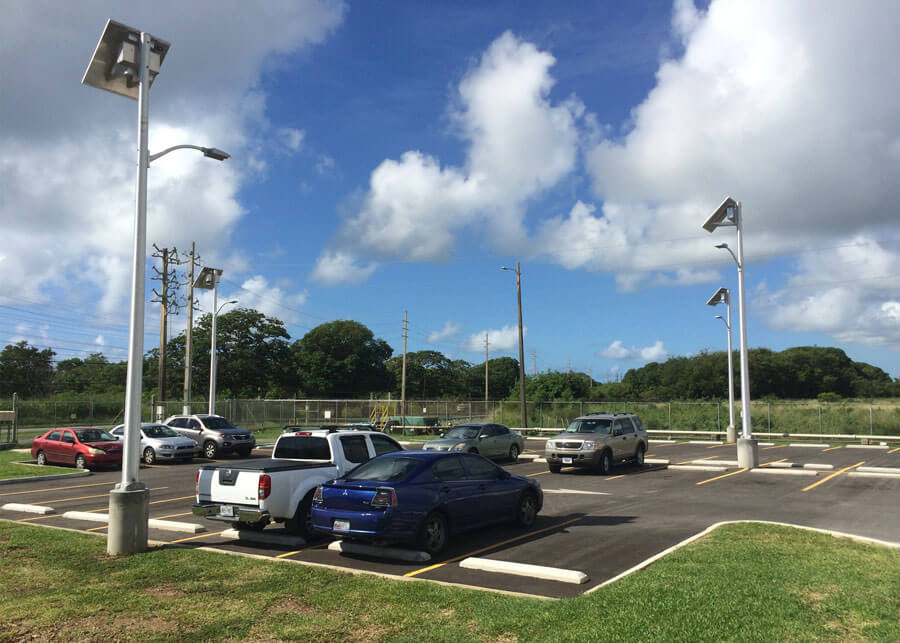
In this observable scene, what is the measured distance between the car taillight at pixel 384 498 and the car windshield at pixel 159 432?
20.3 m

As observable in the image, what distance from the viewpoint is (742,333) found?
21719 mm

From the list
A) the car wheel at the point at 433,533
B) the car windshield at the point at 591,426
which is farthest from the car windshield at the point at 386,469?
the car windshield at the point at 591,426

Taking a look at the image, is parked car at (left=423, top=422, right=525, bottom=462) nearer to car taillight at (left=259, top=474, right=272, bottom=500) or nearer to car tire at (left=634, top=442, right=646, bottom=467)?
car tire at (left=634, top=442, right=646, bottom=467)

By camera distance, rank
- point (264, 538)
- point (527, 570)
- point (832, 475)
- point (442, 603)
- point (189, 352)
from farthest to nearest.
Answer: point (189, 352) < point (832, 475) < point (264, 538) < point (527, 570) < point (442, 603)

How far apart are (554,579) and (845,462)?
19.9 meters

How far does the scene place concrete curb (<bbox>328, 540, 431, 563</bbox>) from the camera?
9.43 m

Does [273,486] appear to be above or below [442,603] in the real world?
above

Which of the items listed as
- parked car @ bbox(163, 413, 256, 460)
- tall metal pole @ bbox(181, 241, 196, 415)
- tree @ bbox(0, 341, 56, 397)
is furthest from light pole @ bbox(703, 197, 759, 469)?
tree @ bbox(0, 341, 56, 397)

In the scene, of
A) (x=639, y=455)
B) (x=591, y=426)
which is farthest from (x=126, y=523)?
(x=639, y=455)

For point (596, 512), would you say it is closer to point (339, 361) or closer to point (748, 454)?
point (748, 454)

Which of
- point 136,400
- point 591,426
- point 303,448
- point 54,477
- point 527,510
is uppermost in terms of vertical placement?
point 136,400

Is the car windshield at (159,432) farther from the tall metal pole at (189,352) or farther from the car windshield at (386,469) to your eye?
the car windshield at (386,469)

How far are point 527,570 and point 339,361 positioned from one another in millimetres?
83139

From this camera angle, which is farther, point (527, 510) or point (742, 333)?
point (742, 333)
